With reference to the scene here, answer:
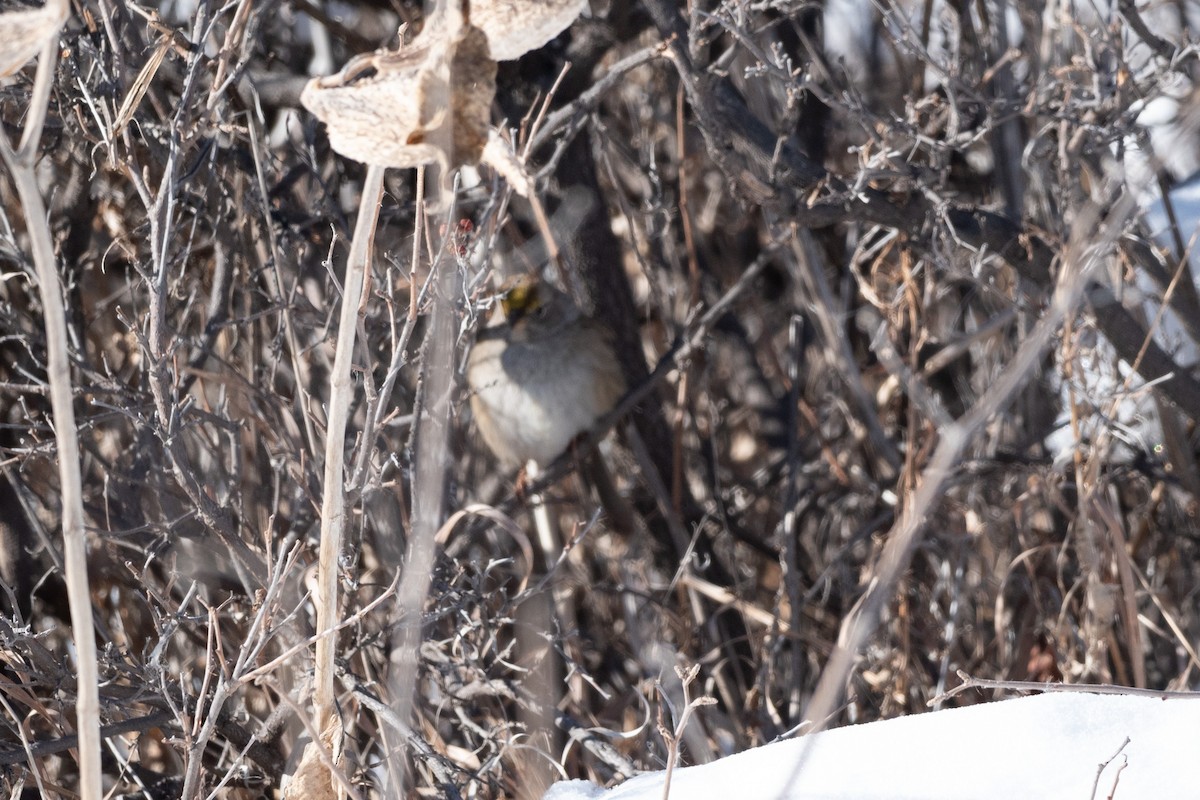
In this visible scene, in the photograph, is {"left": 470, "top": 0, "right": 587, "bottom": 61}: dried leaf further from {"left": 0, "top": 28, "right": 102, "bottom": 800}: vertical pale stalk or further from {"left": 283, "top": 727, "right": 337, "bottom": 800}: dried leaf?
{"left": 283, "top": 727, "right": 337, "bottom": 800}: dried leaf

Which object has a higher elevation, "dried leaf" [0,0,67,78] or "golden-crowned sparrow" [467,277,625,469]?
"dried leaf" [0,0,67,78]

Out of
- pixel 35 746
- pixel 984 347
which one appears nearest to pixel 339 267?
pixel 35 746

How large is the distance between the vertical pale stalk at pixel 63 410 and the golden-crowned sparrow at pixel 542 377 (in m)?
2.93

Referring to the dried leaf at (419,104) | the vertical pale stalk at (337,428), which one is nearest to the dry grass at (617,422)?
the vertical pale stalk at (337,428)

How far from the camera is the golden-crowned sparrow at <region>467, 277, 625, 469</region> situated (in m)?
4.25

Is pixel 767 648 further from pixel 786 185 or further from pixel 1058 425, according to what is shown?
pixel 786 185

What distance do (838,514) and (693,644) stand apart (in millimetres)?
771

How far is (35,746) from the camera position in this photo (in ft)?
6.98

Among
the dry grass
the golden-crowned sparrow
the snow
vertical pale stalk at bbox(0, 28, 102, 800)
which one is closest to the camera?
vertical pale stalk at bbox(0, 28, 102, 800)

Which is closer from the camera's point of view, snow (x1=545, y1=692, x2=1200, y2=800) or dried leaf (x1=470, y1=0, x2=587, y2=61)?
dried leaf (x1=470, y1=0, x2=587, y2=61)

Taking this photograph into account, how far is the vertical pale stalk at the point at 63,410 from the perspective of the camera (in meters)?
1.21

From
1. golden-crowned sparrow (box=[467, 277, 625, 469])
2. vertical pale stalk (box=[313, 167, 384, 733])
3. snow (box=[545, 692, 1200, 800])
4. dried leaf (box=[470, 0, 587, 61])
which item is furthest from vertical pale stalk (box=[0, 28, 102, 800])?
golden-crowned sparrow (box=[467, 277, 625, 469])

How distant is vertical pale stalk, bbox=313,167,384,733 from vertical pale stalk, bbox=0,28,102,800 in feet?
0.89

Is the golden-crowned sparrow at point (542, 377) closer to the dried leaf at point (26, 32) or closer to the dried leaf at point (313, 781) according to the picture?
the dried leaf at point (313, 781)
